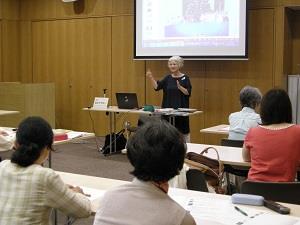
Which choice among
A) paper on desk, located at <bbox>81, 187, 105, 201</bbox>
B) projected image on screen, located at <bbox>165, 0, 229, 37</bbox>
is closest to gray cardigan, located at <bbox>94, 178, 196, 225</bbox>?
paper on desk, located at <bbox>81, 187, 105, 201</bbox>

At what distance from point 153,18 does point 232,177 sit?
4.74 metres

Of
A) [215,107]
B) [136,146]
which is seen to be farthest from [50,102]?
[136,146]

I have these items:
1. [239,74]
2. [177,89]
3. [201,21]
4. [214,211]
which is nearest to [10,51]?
[201,21]

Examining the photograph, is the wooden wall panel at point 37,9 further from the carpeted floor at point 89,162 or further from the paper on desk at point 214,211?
the paper on desk at point 214,211

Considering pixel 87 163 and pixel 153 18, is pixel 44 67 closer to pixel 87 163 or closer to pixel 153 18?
pixel 153 18

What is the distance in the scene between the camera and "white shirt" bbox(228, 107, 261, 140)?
171 inches

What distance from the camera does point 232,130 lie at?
179 inches

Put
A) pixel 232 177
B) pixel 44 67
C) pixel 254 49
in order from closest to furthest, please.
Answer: pixel 232 177 → pixel 254 49 → pixel 44 67

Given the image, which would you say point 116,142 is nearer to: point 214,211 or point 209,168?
point 209,168

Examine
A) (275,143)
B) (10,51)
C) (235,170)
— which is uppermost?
(10,51)

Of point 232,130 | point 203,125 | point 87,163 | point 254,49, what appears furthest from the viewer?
point 203,125

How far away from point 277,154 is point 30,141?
155 cm

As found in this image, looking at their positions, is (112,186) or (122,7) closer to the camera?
(112,186)

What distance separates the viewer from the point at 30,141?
2.31 metres
